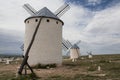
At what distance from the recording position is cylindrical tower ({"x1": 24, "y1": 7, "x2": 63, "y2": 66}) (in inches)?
1114

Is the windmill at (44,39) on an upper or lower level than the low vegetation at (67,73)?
upper

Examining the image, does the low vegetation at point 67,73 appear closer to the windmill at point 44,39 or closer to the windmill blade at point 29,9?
the windmill at point 44,39

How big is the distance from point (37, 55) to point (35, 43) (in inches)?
72.0

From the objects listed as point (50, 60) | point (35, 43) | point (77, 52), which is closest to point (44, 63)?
point (50, 60)

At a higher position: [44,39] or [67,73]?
[44,39]

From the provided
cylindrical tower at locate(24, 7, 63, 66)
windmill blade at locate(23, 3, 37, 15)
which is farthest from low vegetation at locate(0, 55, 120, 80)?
windmill blade at locate(23, 3, 37, 15)

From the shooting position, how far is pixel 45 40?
28.5m

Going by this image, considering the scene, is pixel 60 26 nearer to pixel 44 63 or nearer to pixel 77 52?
pixel 44 63

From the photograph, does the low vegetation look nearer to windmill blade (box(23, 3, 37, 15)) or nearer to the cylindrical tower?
the cylindrical tower

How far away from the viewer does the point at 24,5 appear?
37906 millimetres

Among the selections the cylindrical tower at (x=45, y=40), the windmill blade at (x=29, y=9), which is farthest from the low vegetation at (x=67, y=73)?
the windmill blade at (x=29, y=9)

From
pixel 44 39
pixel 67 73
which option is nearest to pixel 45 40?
pixel 44 39

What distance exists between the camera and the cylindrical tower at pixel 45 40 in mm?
28297

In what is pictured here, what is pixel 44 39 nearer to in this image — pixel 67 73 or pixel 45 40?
pixel 45 40
